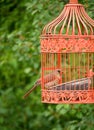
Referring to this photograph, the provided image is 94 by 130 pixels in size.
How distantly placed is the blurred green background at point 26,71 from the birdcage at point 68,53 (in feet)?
2.91

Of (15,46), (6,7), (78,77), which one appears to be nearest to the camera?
(78,77)

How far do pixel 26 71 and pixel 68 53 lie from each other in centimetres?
217

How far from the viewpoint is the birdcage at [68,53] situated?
5.63m

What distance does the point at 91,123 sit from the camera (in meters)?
6.89

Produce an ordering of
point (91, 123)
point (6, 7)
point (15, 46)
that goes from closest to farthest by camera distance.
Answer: point (91, 123) → point (15, 46) → point (6, 7)

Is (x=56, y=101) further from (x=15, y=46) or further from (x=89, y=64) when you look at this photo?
(x=15, y=46)

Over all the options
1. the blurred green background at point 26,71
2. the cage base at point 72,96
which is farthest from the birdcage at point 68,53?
the blurred green background at point 26,71

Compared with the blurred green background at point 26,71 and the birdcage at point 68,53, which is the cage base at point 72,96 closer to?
the birdcage at point 68,53

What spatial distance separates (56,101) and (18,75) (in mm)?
4173

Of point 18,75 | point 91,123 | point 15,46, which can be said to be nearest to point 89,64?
point 91,123

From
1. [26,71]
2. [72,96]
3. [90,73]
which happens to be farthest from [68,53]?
[26,71]

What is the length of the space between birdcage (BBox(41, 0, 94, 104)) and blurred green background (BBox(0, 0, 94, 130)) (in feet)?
2.91

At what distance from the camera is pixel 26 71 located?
7934 millimetres

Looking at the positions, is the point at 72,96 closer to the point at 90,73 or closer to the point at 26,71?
the point at 90,73
